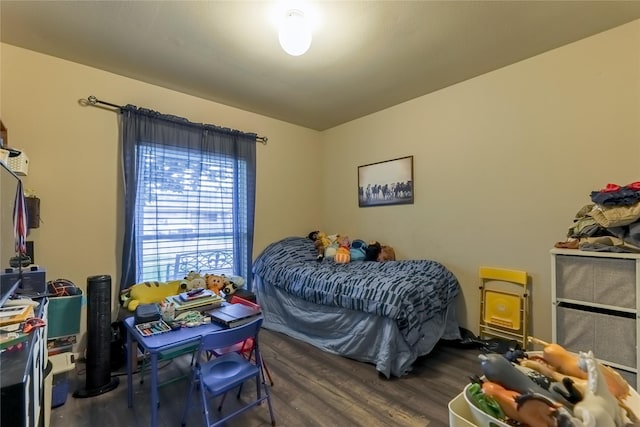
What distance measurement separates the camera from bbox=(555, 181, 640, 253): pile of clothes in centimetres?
166

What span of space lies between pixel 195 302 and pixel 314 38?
208cm

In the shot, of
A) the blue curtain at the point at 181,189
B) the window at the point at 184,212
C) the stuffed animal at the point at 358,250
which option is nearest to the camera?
the blue curtain at the point at 181,189

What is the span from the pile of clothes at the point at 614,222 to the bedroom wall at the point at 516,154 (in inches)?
20.6

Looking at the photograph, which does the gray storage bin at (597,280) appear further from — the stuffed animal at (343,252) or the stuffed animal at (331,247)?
the stuffed animal at (331,247)

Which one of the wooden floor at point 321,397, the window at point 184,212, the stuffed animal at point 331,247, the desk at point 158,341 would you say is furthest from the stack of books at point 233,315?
the stuffed animal at point 331,247

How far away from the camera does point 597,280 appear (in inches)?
70.6

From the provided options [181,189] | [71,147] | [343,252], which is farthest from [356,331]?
[71,147]

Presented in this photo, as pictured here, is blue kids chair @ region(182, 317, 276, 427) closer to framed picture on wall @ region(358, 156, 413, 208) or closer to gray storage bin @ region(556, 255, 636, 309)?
gray storage bin @ region(556, 255, 636, 309)

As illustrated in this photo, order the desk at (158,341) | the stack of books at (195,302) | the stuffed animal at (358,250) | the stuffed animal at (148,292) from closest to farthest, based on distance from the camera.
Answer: the desk at (158,341) < the stack of books at (195,302) < the stuffed animal at (148,292) < the stuffed animal at (358,250)

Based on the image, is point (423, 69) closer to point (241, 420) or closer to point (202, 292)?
point (202, 292)

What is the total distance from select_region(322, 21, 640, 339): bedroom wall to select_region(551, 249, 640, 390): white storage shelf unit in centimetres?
61

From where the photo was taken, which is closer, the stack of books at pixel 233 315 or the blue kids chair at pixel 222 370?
the blue kids chair at pixel 222 370

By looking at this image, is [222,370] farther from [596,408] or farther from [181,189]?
[181,189]

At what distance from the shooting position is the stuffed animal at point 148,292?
2.46m
